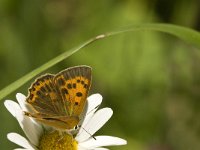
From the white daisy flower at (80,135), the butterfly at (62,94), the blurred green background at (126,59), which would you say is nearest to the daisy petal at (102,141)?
the white daisy flower at (80,135)

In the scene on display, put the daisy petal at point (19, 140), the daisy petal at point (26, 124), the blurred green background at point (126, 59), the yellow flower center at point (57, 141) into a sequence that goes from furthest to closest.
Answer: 1. the blurred green background at point (126, 59)
2. the yellow flower center at point (57, 141)
3. the daisy petal at point (26, 124)
4. the daisy petal at point (19, 140)

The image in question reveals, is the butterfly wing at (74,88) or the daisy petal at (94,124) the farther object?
the daisy petal at (94,124)

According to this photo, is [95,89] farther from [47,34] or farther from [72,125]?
[72,125]

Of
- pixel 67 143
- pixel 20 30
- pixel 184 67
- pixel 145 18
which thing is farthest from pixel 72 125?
pixel 145 18

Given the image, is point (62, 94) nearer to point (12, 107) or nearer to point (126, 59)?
point (12, 107)

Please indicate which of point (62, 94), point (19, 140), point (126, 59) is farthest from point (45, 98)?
point (126, 59)

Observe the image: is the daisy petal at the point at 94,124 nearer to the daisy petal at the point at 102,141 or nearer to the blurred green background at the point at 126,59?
the daisy petal at the point at 102,141

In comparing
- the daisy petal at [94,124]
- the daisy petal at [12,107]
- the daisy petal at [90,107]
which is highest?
the daisy petal at [12,107]
